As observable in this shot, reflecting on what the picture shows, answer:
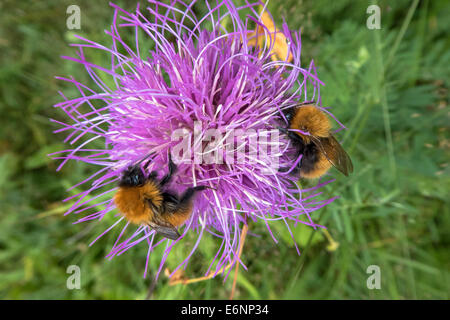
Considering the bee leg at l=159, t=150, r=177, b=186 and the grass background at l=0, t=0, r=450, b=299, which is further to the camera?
the grass background at l=0, t=0, r=450, b=299

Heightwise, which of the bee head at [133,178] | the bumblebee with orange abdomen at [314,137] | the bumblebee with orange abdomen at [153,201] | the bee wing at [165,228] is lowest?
the bee wing at [165,228]

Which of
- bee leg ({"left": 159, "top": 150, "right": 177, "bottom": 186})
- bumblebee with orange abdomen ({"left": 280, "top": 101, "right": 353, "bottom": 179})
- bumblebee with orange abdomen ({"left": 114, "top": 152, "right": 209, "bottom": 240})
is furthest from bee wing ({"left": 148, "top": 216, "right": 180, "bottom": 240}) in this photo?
bumblebee with orange abdomen ({"left": 280, "top": 101, "right": 353, "bottom": 179})

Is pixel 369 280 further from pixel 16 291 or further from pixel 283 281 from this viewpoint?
pixel 16 291

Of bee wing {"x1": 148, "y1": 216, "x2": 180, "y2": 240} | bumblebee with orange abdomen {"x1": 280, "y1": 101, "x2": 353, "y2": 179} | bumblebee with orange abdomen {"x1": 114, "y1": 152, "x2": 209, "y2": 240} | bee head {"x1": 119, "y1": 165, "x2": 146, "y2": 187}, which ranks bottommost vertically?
bee wing {"x1": 148, "y1": 216, "x2": 180, "y2": 240}

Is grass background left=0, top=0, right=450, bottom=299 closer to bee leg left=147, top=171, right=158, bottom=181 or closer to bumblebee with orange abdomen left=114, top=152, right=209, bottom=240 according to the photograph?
bumblebee with orange abdomen left=114, top=152, right=209, bottom=240

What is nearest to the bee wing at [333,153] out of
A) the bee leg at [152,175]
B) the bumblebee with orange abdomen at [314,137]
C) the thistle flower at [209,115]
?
the bumblebee with orange abdomen at [314,137]

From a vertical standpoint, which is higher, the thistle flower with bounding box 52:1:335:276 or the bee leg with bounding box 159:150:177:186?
the thistle flower with bounding box 52:1:335:276

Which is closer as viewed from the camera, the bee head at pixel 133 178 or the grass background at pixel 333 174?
the bee head at pixel 133 178

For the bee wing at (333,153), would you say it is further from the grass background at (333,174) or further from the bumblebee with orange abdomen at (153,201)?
the bumblebee with orange abdomen at (153,201)
